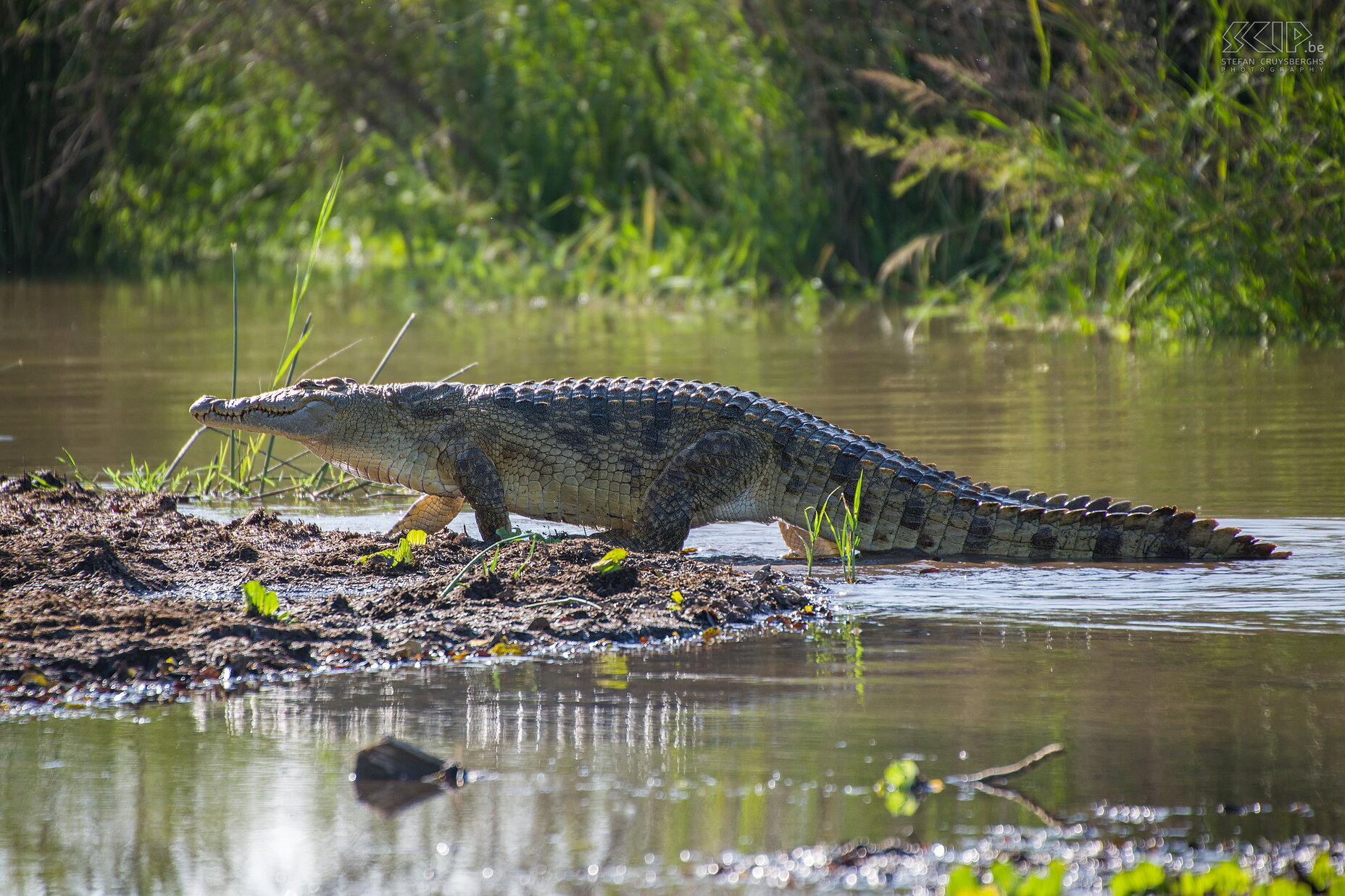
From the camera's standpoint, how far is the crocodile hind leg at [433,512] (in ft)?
17.8

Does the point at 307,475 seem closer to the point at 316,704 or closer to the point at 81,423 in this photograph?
the point at 81,423

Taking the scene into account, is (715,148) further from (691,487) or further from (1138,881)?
(1138,881)

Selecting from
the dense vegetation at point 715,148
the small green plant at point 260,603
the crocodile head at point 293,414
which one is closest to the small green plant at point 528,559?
the small green plant at point 260,603

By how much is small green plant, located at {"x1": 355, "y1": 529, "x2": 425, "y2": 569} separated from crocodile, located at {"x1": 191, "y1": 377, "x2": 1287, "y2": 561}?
447mm

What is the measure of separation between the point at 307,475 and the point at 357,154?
1010 cm

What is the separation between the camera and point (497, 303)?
12.9 metres

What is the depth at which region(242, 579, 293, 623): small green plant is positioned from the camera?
383 cm

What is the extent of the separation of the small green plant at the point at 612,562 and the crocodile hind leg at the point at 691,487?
2.63 ft

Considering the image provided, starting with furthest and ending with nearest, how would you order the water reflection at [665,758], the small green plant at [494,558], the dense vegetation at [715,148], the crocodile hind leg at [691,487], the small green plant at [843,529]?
the dense vegetation at [715,148] < the crocodile hind leg at [691,487] < the small green plant at [843,529] < the small green plant at [494,558] < the water reflection at [665,758]

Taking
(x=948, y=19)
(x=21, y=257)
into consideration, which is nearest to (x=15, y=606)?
(x=948, y=19)

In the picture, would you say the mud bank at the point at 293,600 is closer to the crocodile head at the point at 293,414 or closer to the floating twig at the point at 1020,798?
the crocodile head at the point at 293,414

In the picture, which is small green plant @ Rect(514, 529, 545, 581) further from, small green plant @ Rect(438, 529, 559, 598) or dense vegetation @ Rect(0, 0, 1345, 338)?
dense vegetation @ Rect(0, 0, 1345, 338)

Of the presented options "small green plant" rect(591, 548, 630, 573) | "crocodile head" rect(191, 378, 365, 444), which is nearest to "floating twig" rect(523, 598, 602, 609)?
"small green plant" rect(591, 548, 630, 573)

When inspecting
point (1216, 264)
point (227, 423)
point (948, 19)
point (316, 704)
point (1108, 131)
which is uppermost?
point (948, 19)
